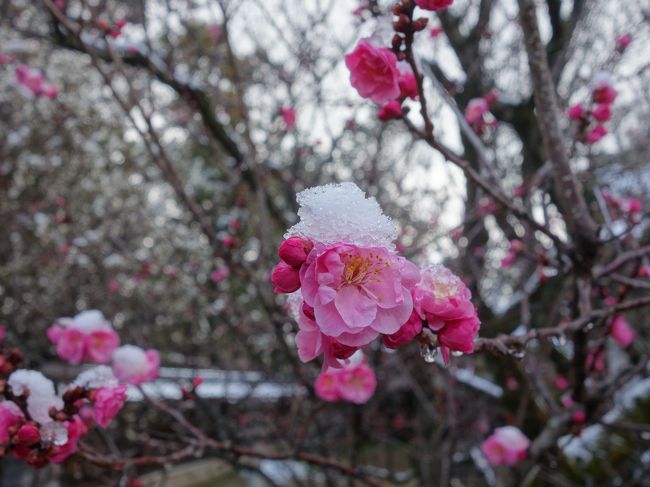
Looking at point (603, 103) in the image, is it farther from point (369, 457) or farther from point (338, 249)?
point (369, 457)

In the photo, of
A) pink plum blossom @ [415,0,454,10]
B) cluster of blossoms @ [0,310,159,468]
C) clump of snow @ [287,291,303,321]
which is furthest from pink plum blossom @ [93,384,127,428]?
pink plum blossom @ [415,0,454,10]

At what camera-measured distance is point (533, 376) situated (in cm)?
234

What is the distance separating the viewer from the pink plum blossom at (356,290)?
64cm

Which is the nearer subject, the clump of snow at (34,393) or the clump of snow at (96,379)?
the clump of snow at (34,393)

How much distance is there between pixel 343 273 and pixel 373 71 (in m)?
0.64

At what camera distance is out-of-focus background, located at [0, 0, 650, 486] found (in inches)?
110

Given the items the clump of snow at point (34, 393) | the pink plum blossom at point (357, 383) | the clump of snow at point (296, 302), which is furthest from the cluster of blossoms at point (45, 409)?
the pink plum blossom at point (357, 383)

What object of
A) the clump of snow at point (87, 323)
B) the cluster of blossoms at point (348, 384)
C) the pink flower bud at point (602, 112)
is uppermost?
the pink flower bud at point (602, 112)

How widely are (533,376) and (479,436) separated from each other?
3439 mm

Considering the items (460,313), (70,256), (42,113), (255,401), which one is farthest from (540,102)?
(42,113)

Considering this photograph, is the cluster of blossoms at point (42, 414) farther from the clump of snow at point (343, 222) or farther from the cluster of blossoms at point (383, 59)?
the cluster of blossoms at point (383, 59)

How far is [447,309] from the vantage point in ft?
2.46

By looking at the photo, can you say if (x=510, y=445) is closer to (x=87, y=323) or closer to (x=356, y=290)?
(x=87, y=323)

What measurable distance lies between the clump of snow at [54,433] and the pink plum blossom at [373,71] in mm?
988
